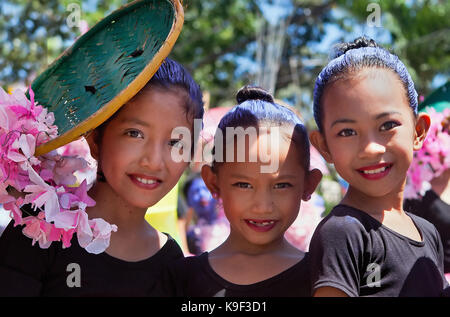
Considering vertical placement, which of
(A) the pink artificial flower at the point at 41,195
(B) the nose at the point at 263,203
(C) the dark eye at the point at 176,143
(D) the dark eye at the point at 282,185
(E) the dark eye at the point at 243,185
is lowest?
(A) the pink artificial flower at the point at 41,195

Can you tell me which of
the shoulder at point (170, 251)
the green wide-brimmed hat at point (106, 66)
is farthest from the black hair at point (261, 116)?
the green wide-brimmed hat at point (106, 66)

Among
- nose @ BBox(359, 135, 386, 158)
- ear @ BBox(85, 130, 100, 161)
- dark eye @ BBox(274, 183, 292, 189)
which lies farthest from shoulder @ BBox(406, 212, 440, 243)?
ear @ BBox(85, 130, 100, 161)

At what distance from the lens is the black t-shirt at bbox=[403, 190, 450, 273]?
117 inches

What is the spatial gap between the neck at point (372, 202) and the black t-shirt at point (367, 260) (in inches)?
3.1

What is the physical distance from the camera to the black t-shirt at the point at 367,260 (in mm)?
1641

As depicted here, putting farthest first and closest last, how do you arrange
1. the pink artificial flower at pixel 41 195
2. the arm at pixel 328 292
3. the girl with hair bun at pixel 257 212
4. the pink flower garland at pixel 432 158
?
the pink flower garland at pixel 432 158
the girl with hair bun at pixel 257 212
the pink artificial flower at pixel 41 195
the arm at pixel 328 292

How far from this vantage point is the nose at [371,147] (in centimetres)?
175

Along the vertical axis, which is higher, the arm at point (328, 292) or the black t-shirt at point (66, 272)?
the black t-shirt at point (66, 272)

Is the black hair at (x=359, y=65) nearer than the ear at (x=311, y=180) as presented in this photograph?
Yes

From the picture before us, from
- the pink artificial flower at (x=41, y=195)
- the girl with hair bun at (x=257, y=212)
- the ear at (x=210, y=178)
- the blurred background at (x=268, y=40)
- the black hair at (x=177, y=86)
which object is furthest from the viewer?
the blurred background at (x=268, y=40)

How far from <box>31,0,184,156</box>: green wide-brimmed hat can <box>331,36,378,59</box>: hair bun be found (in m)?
0.61

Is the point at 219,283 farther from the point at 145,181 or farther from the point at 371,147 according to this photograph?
the point at 371,147

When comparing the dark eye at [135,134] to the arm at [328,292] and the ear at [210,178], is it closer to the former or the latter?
the ear at [210,178]
